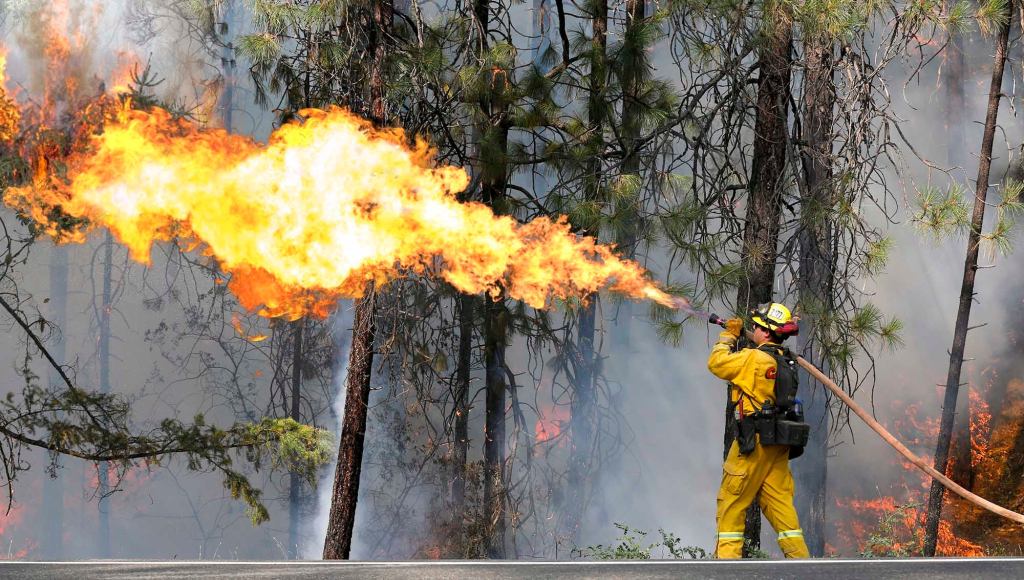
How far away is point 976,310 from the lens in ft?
43.7

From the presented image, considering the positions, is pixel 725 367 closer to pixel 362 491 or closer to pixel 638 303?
pixel 638 303

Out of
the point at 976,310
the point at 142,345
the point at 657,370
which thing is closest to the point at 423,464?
the point at 657,370

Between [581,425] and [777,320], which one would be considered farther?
[581,425]

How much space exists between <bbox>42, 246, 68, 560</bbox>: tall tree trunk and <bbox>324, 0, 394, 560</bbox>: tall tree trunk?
5.19 meters

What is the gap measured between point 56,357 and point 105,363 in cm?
58

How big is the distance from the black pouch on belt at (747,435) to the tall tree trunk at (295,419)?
682cm

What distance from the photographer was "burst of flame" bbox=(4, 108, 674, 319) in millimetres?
8000

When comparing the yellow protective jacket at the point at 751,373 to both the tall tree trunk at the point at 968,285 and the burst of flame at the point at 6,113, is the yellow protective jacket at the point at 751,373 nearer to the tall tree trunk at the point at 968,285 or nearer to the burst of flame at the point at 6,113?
the tall tree trunk at the point at 968,285

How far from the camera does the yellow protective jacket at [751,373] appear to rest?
660cm

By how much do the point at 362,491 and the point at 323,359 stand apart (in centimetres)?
169

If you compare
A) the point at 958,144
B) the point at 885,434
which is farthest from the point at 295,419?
the point at 958,144

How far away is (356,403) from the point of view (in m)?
8.55

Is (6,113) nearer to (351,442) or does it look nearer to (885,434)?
(351,442)

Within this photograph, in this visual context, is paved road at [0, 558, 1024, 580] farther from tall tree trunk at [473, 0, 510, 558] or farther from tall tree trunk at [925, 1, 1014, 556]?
tall tree trunk at [473, 0, 510, 558]
